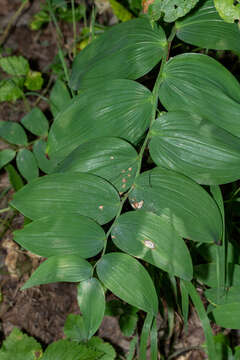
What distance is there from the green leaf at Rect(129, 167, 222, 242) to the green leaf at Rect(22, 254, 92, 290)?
0.21m

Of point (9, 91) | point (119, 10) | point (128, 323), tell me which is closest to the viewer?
point (128, 323)

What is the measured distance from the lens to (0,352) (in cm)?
144

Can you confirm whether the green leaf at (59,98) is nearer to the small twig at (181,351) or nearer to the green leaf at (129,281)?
the green leaf at (129,281)

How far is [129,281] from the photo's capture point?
91 centimetres

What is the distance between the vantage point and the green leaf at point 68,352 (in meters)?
1.29

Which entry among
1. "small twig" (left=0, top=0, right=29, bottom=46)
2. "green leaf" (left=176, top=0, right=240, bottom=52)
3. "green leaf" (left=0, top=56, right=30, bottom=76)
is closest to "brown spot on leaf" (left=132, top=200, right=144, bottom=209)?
"green leaf" (left=176, top=0, right=240, bottom=52)

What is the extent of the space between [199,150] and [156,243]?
268 mm

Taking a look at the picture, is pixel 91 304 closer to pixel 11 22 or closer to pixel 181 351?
pixel 181 351

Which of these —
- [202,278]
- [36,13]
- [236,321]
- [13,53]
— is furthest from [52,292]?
[36,13]

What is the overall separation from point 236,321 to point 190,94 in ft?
2.26

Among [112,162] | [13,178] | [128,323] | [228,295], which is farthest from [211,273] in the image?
[13,178]

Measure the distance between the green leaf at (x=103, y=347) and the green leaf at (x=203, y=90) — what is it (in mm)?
929

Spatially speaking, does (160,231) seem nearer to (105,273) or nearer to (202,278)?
(105,273)

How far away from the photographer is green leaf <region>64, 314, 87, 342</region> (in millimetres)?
1416
